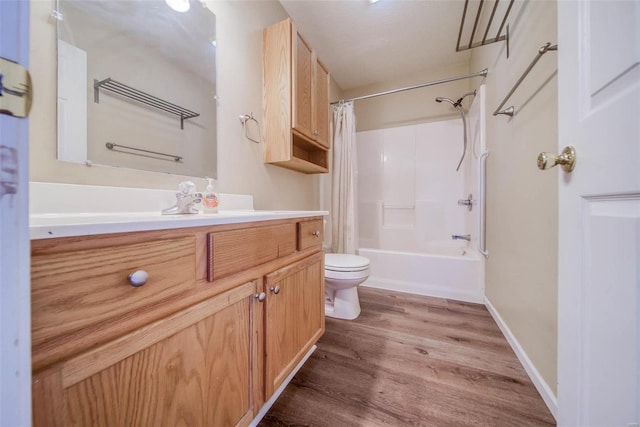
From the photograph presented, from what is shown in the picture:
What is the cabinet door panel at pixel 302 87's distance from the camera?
59.9 inches

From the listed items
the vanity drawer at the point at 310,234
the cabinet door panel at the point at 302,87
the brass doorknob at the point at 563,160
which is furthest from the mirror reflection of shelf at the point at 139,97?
the brass doorknob at the point at 563,160

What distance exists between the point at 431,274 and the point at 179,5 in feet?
8.27

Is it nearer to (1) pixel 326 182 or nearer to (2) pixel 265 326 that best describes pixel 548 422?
(2) pixel 265 326

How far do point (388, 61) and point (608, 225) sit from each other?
264cm

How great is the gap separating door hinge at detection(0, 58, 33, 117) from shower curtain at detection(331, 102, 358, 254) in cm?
221

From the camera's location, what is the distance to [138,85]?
0.92m

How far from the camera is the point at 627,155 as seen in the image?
37 cm

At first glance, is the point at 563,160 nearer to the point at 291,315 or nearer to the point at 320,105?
the point at 291,315

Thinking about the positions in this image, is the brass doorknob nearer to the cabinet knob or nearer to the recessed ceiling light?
the cabinet knob

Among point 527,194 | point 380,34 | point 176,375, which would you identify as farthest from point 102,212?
point 380,34

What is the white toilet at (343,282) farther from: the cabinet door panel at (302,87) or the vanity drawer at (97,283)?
the vanity drawer at (97,283)

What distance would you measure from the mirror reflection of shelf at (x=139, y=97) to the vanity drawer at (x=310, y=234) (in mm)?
747

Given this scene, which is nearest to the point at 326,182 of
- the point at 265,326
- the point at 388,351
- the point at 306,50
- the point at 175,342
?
the point at 306,50

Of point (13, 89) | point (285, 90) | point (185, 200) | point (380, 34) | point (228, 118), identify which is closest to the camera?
point (13, 89)
